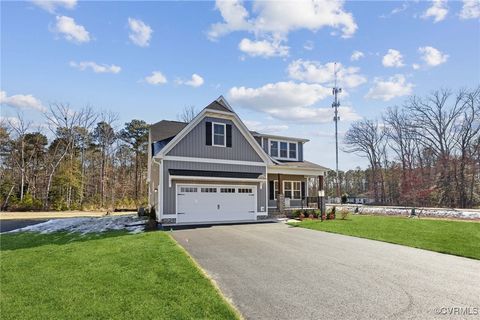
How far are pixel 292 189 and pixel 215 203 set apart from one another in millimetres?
8356

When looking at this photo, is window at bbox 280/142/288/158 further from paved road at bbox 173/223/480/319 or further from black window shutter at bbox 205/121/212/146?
paved road at bbox 173/223/480/319

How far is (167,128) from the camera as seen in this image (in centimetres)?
2314

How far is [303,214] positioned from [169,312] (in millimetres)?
17016

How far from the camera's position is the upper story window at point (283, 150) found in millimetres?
25000

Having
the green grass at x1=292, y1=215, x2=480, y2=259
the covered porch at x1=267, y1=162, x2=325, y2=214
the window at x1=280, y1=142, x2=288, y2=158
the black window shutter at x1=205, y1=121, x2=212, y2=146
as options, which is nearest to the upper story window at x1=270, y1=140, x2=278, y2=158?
the window at x1=280, y1=142, x2=288, y2=158

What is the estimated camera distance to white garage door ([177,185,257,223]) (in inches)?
682

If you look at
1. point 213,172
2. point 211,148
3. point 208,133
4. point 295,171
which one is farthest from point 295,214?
point 208,133

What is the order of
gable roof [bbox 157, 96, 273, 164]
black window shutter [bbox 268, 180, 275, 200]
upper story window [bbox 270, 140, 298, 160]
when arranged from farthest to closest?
1. upper story window [bbox 270, 140, 298, 160]
2. black window shutter [bbox 268, 180, 275, 200]
3. gable roof [bbox 157, 96, 273, 164]

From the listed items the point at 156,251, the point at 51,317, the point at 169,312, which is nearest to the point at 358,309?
the point at 169,312

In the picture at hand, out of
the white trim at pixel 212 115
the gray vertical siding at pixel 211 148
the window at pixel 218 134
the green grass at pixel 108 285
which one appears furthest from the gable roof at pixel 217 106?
the green grass at pixel 108 285

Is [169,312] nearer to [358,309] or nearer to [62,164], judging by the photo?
[358,309]

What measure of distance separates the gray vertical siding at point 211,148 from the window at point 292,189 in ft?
16.6

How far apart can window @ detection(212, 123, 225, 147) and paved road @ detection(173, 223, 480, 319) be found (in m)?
8.00

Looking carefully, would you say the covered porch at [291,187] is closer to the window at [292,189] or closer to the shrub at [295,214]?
the window at [292,189]
